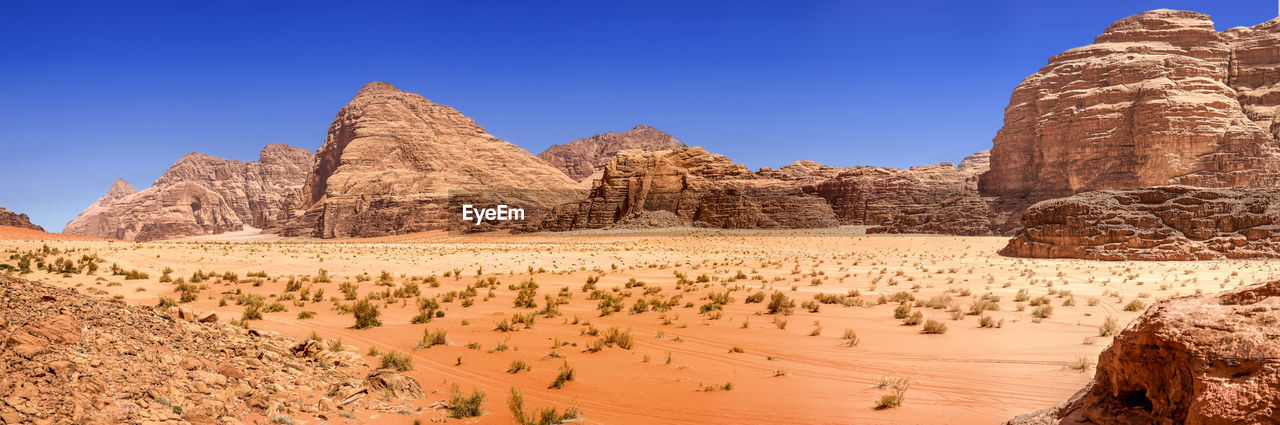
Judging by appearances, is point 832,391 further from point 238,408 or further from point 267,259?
point 267,259

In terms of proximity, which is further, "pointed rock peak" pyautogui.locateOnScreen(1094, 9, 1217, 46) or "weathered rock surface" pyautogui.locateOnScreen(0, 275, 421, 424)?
"pointed rock peak" pyautogui.locateOnScreen(1094, 9, 1217, 46)

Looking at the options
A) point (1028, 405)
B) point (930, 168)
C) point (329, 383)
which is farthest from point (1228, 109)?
point (329, 383)

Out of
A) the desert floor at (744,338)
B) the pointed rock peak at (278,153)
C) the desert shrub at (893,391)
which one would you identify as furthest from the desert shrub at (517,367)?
the pointed rock peak at (278,153)

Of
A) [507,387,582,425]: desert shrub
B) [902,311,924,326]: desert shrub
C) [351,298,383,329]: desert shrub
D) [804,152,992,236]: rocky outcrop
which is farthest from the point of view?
[804,152,992,236]: rocky outcrop

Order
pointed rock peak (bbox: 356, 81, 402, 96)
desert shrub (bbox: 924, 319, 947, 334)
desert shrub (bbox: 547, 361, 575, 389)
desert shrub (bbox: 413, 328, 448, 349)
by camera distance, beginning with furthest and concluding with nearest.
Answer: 1. pointed rock peak (bbox: 356, 81, 402, 96)
2. desert shrub (bbox: 924, 319, 947, 334)
3. desert shrub (bbox: 413, 328, 448, 349)
4. desert shrub (bbox: 547, 361, 575, 389)

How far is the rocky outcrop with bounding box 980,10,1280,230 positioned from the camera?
63875mm

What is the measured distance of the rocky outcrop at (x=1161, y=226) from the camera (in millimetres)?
25422

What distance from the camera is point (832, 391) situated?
7242 mm

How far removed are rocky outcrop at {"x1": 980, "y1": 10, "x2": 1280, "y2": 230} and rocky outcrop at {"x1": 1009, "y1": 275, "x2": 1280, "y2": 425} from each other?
7079 cm

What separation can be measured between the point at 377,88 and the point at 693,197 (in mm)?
91850

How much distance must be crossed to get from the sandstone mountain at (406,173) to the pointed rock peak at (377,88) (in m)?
0.22

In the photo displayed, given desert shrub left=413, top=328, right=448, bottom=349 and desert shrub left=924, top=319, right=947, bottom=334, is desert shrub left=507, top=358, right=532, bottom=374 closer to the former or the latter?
desert shrub left=413, top=328, right=448, bottom=349

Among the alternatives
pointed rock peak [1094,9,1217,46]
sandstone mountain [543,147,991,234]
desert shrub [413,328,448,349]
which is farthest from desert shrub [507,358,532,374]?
pointed rock peak [1094,9,1217,46]

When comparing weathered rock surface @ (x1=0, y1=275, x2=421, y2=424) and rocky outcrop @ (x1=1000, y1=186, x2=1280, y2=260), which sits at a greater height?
rocky outcrop @ (x1=1000, y1=186, x2=1280, y2=260)
